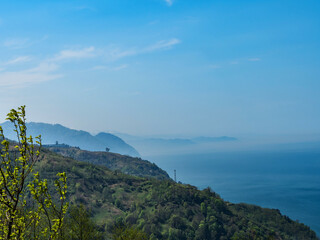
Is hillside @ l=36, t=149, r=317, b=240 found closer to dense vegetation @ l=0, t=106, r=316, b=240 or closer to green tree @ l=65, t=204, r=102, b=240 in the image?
dense vegetation @ l=0, t=106, r=316, b=240

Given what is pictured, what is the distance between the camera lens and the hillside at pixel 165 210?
112m

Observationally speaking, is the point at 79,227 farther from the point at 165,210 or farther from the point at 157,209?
the point at 157,209

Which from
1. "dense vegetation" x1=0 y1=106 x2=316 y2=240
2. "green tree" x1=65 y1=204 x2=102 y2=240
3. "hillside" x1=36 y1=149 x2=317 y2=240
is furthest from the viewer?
"hillside" x1=36 y1=149 x2=317 y2=240

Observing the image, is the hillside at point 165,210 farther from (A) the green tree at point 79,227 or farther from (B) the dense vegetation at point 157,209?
(A) the green tree at point 79,227

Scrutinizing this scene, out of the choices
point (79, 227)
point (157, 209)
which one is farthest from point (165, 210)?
point (79, 227)

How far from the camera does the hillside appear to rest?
369 feet

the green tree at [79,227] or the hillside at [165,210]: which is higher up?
the green tree at [79,227]

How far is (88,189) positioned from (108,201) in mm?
15600

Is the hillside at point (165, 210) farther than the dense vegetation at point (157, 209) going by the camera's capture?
Yes

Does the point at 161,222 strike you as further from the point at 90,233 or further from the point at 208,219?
the point at 90,233

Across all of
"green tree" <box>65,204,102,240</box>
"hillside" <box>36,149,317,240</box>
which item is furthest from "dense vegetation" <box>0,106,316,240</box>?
"green tree" <box>65,204,102,240</box>

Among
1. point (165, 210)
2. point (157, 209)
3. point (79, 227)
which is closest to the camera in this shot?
point (79, 227)

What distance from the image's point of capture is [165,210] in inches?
4914

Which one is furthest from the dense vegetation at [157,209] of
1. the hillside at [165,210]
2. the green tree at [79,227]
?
the green tree at [79,227]
